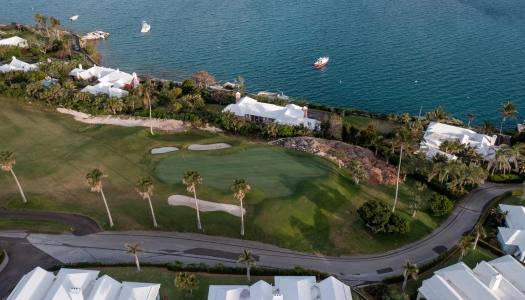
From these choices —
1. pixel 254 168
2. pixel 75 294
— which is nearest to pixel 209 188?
pixel 254 168

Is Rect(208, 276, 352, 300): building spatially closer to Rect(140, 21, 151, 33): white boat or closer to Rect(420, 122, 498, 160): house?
Rect(420, 122, 498, 160): house

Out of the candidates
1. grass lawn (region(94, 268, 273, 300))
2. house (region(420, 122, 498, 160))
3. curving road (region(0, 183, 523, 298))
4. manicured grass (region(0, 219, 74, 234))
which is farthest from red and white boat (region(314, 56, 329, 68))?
manicured grass (region(0, 219, 74, 234))

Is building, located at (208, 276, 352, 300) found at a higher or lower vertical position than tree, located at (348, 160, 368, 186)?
lower

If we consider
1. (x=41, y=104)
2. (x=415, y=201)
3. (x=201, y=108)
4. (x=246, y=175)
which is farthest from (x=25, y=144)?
(x=415, y=201)

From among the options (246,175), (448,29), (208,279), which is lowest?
(208,279)

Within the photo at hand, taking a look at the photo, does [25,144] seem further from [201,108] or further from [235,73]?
[235,73]
